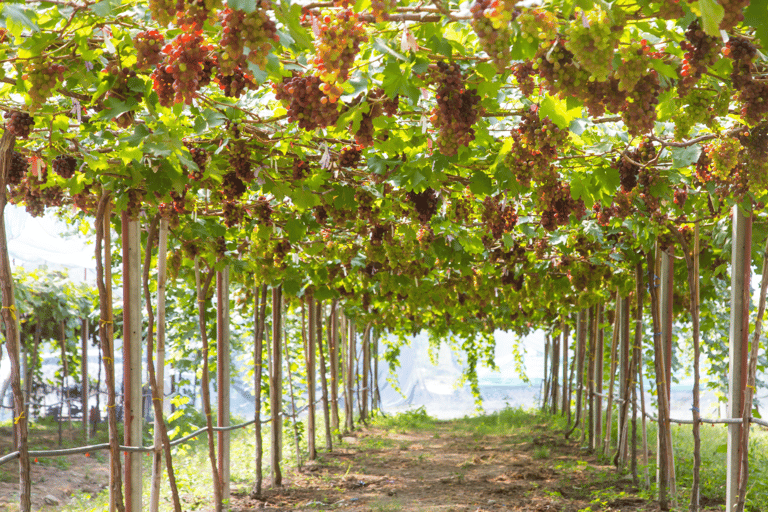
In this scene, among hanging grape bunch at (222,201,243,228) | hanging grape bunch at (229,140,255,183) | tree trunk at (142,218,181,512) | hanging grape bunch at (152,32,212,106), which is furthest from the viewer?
hanging grape bunch at (222,201,243,228)

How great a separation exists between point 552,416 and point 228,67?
12208 millimetres

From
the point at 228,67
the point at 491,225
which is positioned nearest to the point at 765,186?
the point at 491,225

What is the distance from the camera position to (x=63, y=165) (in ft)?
9.64

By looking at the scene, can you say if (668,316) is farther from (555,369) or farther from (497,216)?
(555,369)

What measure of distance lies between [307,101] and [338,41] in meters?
0.49

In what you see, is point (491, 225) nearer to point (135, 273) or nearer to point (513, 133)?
point (513, 133)

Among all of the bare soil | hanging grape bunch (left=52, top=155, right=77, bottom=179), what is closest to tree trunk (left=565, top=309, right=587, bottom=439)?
the bare soil

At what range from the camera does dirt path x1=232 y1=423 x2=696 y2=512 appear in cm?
571

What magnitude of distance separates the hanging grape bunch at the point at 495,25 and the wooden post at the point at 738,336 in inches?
105

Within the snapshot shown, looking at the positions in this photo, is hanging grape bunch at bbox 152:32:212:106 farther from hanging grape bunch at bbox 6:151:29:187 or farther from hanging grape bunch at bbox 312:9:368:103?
hanging grape bunch at bbox 6:151:29:187

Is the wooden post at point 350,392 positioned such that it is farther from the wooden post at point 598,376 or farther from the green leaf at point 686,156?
the green leaf at point 686,156

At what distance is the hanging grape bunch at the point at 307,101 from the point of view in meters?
1.99

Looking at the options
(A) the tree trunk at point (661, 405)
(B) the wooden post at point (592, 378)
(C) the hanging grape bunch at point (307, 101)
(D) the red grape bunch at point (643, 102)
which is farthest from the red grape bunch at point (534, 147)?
(B) the wooden post at point (592, 378)

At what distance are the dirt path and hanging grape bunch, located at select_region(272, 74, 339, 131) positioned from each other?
4.44 meters
